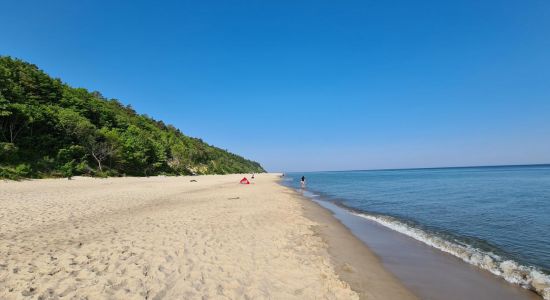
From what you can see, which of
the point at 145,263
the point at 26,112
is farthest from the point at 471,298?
the point at 26,112

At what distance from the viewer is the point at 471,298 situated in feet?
18.9

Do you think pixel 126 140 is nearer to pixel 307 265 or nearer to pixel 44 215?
pixel 44 215

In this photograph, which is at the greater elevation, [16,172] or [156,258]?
[16,172]

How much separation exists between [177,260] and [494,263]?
28.3ft

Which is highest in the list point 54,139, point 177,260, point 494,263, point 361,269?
point 54,139

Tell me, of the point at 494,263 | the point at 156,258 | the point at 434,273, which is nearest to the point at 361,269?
the point at 434,273

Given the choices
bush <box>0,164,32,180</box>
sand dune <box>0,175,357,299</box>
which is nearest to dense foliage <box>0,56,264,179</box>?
bush <box>0,164,32,180</box>

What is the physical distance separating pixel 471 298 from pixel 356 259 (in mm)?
2838

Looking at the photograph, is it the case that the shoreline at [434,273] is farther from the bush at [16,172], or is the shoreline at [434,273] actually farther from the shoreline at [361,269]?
the bush at [16,172]

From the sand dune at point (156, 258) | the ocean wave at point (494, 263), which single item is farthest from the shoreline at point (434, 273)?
the sand dune at point (156, 258)

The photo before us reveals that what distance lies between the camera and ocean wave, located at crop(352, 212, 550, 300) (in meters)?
6.53

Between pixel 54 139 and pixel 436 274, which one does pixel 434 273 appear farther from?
pixel 54 139

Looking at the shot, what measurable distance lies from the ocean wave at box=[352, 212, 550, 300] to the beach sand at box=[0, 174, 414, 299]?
2.75 meters

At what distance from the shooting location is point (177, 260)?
6484 mm
